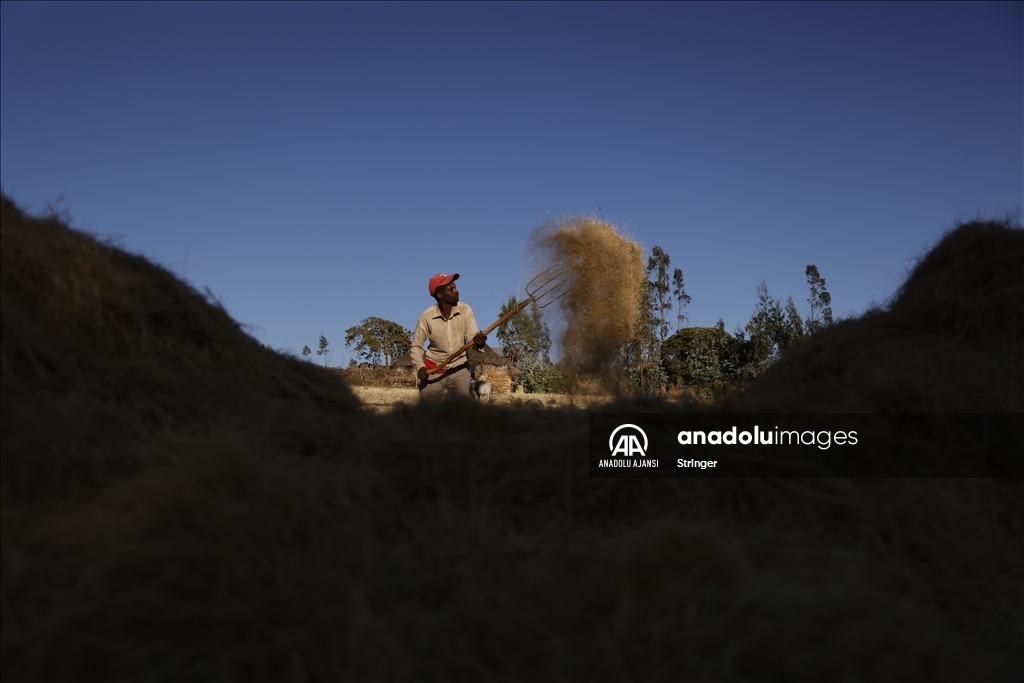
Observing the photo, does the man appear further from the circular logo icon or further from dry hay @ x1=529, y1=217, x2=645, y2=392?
the circular logo icon

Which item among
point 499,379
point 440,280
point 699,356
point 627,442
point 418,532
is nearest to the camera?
point 418,532

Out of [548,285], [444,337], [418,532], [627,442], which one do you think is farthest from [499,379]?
[418,532]

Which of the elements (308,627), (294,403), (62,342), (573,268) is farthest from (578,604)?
(573,268)

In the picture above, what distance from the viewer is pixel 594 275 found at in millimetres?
7383

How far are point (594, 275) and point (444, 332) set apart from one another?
Answer: 2.03 m

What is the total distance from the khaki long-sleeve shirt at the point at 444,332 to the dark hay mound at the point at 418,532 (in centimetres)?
315

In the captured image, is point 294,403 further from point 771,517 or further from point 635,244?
point 635,244

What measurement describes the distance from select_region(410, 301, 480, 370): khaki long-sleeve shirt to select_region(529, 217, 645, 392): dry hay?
1617 millimetres

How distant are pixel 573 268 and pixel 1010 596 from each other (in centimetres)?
587

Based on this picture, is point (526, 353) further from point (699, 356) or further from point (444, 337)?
point (444, 337)

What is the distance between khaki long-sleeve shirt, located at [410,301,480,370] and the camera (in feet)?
19.9

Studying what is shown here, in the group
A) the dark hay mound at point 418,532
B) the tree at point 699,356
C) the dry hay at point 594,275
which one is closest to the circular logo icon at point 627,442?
the dark hay mound at point 418,532

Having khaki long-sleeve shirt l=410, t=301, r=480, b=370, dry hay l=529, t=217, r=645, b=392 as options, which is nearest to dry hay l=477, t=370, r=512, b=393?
dry hay l=529, t=217, r=645, b=392

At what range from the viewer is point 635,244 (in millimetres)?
7551
